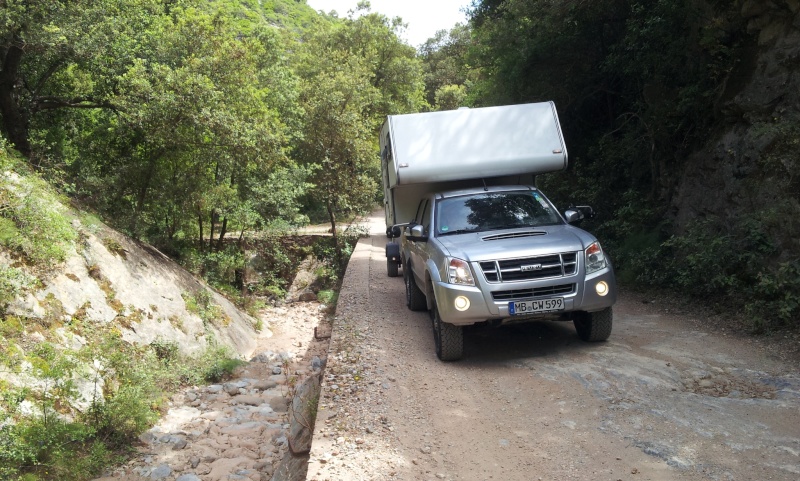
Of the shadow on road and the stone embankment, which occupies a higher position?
the shadow on road

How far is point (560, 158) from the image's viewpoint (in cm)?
909

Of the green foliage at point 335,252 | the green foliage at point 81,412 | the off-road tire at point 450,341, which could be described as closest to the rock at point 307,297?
the green foliage at point 335,252

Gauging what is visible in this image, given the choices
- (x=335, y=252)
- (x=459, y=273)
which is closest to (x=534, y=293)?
(x=459, y=273)

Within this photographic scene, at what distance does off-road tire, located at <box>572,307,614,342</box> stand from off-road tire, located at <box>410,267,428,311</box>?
9.38 feet

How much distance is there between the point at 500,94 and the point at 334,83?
218 inches

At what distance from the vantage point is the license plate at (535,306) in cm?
668

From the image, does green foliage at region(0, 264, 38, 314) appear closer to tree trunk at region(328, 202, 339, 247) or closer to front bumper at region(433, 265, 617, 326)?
front bumper at region(433, 265, 617, 326)

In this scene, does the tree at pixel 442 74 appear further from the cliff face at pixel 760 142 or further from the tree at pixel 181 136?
the cliff face at pixel 760 142

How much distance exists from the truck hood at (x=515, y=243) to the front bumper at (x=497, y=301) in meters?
0.32

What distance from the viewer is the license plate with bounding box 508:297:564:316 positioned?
6.68 m

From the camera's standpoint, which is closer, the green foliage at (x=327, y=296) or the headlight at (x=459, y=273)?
the headlight at (x=459, y=273)

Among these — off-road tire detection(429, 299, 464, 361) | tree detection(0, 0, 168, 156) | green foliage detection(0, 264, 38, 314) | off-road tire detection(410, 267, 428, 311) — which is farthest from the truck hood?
tree detection(0, 0, 168, 156)

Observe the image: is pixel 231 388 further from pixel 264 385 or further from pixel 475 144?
pixel 475 144

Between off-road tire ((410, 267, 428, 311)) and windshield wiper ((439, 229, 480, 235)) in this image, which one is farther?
off-road tire ((410, 267, 428, 311))
